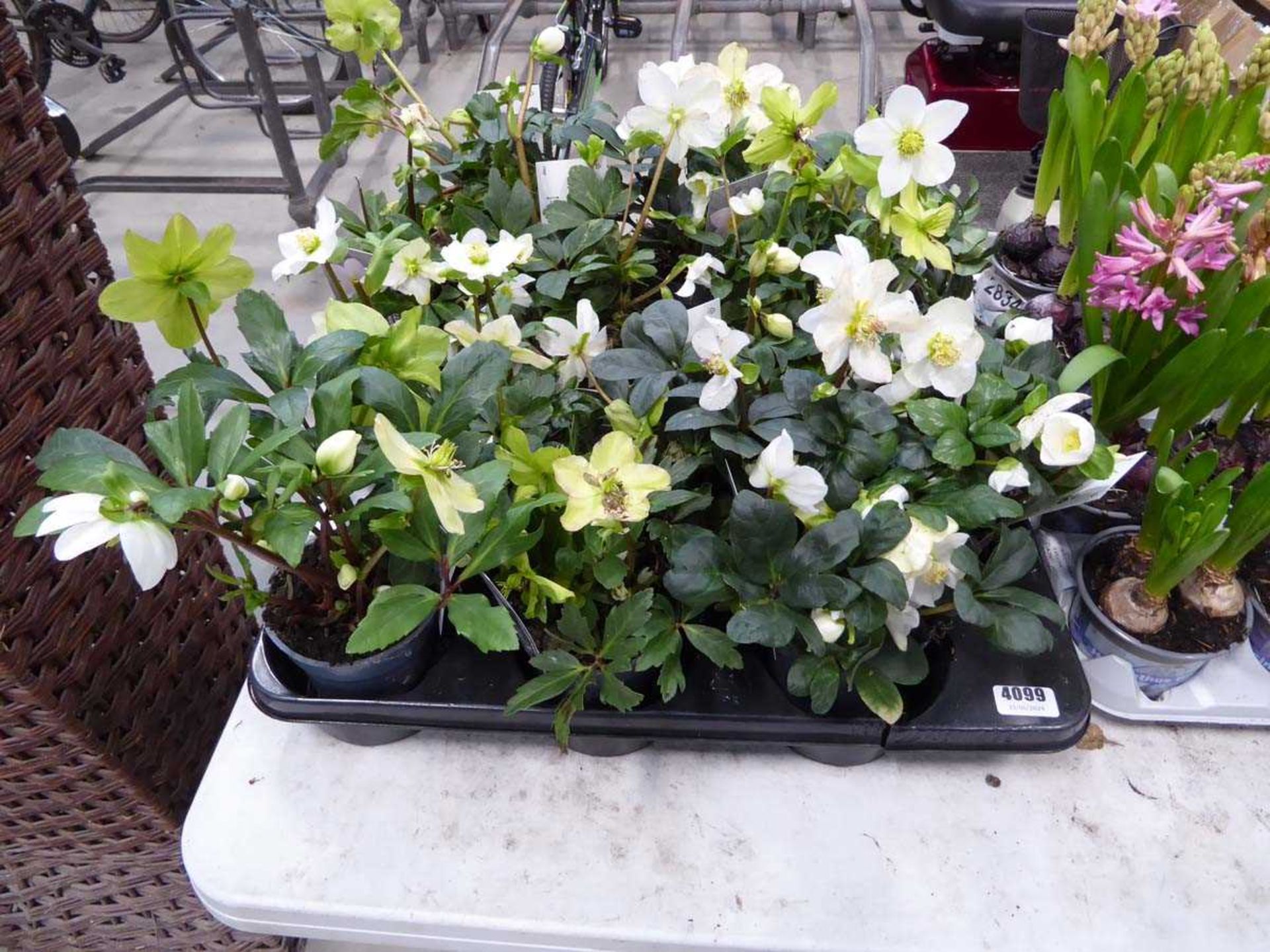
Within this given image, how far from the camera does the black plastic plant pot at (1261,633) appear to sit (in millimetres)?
713

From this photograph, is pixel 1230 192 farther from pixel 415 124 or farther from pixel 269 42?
pixel 269 42

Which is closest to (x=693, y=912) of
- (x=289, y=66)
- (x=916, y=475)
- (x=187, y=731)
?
(x=916, y=475)

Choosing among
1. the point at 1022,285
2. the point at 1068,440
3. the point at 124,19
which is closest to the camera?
the point at 1068,440

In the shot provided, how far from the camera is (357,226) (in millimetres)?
821

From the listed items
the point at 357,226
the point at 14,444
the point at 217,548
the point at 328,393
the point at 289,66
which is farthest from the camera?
the point at 289,66

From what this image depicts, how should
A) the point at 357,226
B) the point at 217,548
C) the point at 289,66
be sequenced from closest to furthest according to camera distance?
the point at 357,226, the point at 217,548, the point at 289,66

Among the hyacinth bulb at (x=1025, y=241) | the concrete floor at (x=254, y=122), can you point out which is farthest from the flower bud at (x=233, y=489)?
the concrete floor at (x=254, y=122)

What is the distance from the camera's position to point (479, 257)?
0.63m

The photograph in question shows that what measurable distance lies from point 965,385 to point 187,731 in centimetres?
82

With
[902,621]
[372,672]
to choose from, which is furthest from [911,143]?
[372,672]

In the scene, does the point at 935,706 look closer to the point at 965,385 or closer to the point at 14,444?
the point at 965,385

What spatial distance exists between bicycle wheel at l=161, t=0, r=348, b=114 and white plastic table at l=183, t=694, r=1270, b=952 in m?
1.80

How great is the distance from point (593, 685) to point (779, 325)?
299 millimetres

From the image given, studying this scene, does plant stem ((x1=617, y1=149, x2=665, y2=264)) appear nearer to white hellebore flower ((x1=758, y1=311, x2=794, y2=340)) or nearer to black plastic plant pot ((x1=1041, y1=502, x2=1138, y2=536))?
white hellebore flower ((x1=758, y1=311, x2=794, y2=340))
